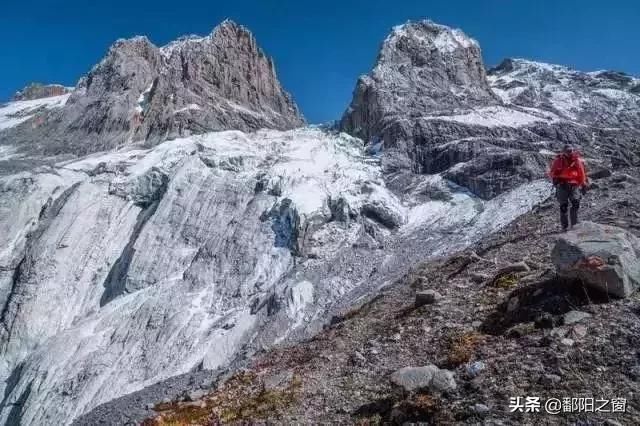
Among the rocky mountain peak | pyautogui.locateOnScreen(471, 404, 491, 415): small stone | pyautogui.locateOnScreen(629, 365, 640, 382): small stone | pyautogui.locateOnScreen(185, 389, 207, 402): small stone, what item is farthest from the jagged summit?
pyautogui.locateOnScreen(471, 404, 491, 415): small stone

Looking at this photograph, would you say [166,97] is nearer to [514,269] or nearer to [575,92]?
[575,92]

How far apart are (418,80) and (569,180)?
56798mm

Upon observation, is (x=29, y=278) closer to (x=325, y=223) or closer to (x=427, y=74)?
(x=325, y=223)

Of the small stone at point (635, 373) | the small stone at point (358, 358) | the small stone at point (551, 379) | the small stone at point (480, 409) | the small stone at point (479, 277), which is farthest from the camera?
the small stone at point (479, 277)

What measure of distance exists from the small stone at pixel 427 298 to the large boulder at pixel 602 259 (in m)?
3.71

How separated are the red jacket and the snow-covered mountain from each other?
1272 centimetres

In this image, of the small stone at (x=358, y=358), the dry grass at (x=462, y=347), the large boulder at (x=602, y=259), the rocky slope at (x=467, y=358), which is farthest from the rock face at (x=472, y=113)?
the dry grass at (x=462, y=347)

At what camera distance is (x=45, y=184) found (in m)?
51.2

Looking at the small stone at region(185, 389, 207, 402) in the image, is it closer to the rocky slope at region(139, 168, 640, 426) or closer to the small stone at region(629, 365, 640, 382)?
the rocky slope at region(139, 168, 640, 426)

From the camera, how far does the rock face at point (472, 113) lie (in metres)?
Result: 46.2

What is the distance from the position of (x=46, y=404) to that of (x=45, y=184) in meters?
28.9

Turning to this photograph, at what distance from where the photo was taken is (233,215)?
44156 mm

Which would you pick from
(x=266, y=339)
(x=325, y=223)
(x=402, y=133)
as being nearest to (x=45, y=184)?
(x=325, y=223)

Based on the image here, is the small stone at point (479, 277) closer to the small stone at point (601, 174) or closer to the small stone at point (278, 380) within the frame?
the small stone at point (278, 380)
